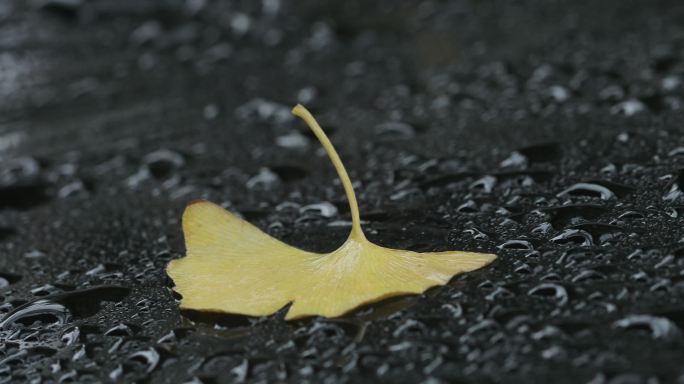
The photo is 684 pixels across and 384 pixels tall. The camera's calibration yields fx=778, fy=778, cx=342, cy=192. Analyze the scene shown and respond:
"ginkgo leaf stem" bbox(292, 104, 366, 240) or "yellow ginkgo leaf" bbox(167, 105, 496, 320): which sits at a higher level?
"ginkgo leaf stem" bbox(292, 104, 366, 240)

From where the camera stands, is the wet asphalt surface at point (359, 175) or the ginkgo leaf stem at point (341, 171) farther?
the ginkgo leaf stem at point (341, 171)

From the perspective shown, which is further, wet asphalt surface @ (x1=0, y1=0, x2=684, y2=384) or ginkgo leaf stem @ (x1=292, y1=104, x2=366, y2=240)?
ginkgo leaf stem @ (x1=292, y1=104, x2=366, y2=240)

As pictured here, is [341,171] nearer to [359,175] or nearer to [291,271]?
[291,271]

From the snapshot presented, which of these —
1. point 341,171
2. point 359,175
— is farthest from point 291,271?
point 359,175

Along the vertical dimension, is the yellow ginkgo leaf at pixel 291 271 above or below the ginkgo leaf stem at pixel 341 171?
below
